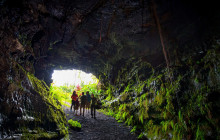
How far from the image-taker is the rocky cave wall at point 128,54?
13.6 ft

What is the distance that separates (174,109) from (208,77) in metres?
2.04

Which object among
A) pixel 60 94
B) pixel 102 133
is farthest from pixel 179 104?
pixel 60 94

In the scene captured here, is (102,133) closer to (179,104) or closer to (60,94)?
(179,104)

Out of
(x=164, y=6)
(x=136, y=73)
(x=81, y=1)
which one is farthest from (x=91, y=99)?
(x=164, y=6)

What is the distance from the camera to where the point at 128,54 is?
402 inches

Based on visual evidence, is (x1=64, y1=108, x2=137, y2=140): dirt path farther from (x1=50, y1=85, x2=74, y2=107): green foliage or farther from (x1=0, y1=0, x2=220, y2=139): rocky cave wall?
Answer: (x1=50, y1=85, x2=74, y2=107): green foliage

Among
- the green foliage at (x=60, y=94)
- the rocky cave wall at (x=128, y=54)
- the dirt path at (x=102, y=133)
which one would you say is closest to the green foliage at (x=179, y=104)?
the rocky cave wall at (x=128, y=54)

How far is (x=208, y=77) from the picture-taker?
5.07m

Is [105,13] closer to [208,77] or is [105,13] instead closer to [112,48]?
[112,48]

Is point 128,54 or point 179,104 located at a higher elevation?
point 128,54

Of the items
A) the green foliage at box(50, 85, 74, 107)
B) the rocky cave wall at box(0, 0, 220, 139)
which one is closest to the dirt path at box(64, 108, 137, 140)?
the rocky cave wall at box(0, 0, 220, 139)

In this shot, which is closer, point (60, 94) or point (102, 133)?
point (102, 133)

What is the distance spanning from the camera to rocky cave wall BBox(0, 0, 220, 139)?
4137mm

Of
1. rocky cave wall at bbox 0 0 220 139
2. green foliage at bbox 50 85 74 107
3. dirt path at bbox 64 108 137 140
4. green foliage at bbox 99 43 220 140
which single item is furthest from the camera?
A: green foliage at bbox 50 85 74 107
